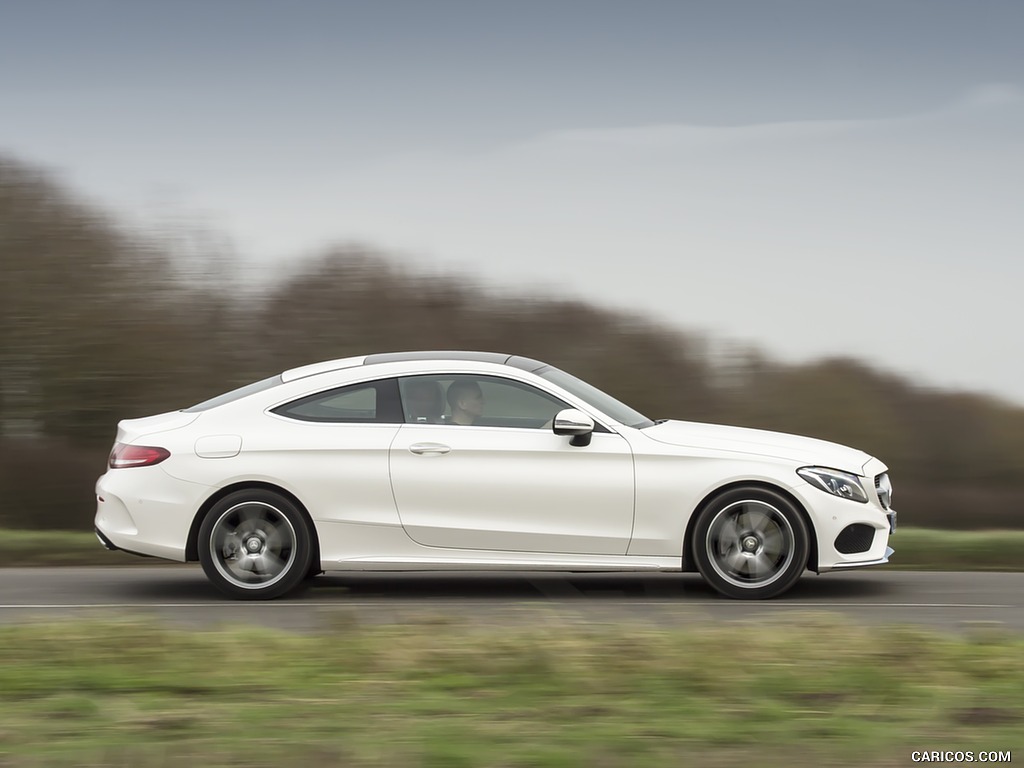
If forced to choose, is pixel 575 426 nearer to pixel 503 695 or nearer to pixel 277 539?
pixel 277 539

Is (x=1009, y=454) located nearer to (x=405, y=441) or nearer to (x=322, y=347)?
(x=322, y=347)

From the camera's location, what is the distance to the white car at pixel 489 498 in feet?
27.0

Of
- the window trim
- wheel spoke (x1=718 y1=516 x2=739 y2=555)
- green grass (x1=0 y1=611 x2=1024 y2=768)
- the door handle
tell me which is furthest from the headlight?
the door handle

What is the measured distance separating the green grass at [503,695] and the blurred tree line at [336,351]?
919cm

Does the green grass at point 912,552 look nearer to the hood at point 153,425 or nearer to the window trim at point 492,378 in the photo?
the hood at point 153,425

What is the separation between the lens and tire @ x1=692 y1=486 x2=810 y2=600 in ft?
27.0

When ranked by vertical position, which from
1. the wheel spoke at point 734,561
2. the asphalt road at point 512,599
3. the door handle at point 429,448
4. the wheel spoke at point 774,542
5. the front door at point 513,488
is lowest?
the asphalt road at point 512,599

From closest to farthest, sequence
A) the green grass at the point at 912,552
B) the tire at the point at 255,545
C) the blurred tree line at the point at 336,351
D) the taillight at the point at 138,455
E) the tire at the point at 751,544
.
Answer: the tire at the point at 751,544, the tire at the point at 255,545, the taillight at the point at 138,455, the green grass at the point at 912,552, the blurred tree line at the point at 336,351

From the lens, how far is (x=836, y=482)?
27.2 ft

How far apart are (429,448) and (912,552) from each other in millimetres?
4885

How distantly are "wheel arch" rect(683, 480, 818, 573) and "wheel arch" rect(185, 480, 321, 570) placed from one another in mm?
2346

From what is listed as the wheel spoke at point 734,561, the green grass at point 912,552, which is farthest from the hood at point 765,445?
the green grass at point 912,552

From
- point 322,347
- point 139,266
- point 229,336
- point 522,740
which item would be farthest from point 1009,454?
point 522,740

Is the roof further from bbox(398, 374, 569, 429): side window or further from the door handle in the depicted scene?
the door handle
